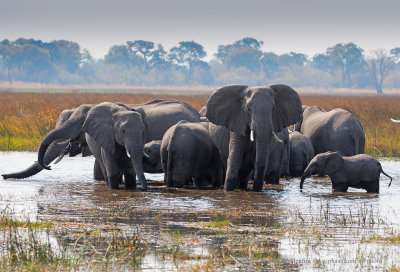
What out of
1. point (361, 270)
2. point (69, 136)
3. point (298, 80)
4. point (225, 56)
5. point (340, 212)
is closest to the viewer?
point (361, 270)

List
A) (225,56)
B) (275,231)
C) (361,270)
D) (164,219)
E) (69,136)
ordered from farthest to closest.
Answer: (225,56), (69,136), (164,219), (275,231), (361,270)

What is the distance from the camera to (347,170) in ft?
42.9

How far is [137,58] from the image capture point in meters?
177

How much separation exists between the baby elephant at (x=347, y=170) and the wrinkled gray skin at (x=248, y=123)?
2.85 feet

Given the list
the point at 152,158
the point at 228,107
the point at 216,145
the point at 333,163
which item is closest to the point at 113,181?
the point at 152,158

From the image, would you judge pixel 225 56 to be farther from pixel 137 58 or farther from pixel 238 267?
pixel 238 267

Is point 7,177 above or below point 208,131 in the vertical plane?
below

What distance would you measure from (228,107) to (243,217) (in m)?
3.22

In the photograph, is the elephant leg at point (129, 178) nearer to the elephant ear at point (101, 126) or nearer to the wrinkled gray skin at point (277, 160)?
the elephant ear at point (101, 126)

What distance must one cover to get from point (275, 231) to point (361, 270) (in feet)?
6.56

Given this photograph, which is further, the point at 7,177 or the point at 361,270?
the point at 7,177

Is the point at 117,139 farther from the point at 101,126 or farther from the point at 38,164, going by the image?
the point at 38,164

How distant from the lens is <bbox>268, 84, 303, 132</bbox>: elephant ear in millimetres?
12789

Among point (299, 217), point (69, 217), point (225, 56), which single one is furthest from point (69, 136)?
point (225, 56)
